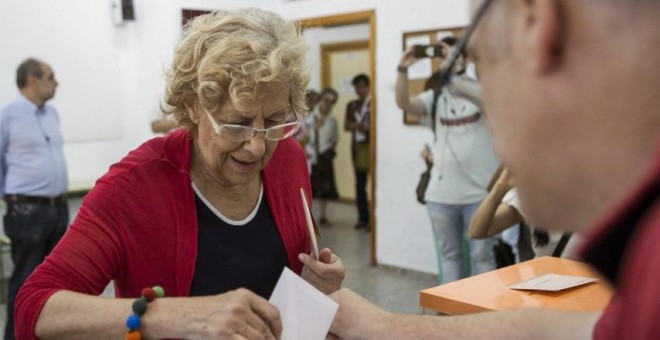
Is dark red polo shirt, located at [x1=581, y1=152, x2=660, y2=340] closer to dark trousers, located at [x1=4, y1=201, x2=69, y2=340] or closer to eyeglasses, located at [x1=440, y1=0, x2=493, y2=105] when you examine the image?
eyeglasses, located at [x1=440, y1=0, x2=493, y2=105]

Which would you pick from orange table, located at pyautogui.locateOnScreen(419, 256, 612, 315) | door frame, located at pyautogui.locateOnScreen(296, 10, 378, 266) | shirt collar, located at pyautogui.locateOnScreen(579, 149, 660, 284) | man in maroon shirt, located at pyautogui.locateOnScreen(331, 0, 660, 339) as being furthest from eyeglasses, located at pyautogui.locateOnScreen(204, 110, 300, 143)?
door frame, located at pyautogui.locateOnScreen(296, 10, 378, 266)

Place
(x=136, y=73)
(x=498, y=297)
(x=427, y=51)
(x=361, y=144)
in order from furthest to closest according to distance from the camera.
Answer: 1. (x=361, y=144)
2. (x=136, y=73)
3. (x=427, y=51)
4. (x=498, y=297)

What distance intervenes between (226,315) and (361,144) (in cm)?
659

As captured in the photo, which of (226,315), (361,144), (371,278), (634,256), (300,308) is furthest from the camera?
(361,144)

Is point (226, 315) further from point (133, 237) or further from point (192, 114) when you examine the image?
point (192, 114)

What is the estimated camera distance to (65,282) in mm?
1291

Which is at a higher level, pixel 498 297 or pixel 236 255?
pixel 236 255

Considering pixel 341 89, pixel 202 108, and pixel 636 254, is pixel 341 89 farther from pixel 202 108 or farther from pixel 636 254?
pixel 636 254

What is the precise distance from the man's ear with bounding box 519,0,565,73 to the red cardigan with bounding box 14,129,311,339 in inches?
41.9

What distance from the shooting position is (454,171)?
3.97 meters

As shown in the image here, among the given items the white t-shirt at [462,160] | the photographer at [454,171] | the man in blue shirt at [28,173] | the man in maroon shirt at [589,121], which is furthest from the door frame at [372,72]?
the man in maroon shirt at [589,121]

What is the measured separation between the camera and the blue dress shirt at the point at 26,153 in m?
4.10

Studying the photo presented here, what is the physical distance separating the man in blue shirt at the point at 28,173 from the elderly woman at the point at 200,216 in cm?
300

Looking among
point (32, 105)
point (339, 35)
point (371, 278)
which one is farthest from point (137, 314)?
point (339, 35)
